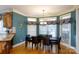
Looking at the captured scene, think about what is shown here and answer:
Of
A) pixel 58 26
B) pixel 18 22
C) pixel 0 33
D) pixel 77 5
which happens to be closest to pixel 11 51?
pixel 0 33

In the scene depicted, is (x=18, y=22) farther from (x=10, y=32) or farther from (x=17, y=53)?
(x=17, y=53)

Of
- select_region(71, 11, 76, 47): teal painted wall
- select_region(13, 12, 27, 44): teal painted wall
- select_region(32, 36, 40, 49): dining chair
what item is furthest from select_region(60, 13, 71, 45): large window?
select_region(13, 12, 27, 44): teal painted wall

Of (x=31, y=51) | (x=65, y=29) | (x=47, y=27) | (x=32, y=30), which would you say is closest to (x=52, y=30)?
(x=47, y=27)

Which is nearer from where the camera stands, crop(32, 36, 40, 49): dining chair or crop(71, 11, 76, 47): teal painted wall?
crop(71, 11, 76, 47): teal painted wall

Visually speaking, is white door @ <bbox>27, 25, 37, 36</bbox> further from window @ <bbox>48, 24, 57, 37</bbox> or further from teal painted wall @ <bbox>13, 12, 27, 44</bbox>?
window @ <bbox>48, 24, 57, 37</bbox>

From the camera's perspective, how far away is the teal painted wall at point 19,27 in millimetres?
1972

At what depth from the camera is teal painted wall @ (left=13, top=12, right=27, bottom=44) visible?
1972mm

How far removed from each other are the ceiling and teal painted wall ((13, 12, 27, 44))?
0.38 ft

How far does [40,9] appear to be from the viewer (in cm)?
193

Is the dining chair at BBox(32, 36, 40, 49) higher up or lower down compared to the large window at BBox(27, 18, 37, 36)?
lower down

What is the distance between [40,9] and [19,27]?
0.52 metres

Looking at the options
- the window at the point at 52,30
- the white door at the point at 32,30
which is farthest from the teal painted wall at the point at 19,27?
the window at the point at 52,30
